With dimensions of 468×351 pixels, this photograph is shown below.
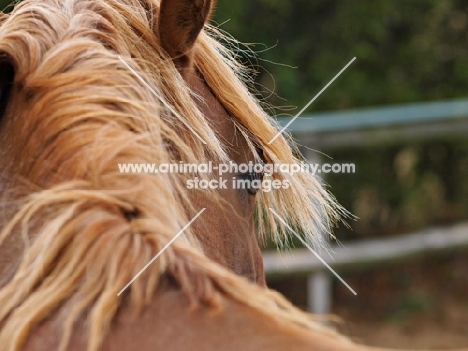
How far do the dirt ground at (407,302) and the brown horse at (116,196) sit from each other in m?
4.23

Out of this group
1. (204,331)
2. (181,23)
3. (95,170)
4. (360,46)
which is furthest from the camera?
(360,46)

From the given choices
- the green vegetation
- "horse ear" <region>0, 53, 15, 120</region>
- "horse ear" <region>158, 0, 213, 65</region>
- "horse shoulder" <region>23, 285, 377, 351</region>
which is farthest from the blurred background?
"horse shoulder" <region>23, 285, 377, 351</region>

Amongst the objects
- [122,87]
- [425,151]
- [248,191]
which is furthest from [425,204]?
[122,87]

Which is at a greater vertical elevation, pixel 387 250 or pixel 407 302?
pixel 387 250

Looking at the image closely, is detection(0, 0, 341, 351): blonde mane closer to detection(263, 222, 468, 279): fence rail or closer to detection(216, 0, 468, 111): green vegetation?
detection(263, 222, 468, 279): fence rail

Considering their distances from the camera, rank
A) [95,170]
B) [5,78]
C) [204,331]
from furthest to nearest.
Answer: [5,78] → [95,170] → [204,331]

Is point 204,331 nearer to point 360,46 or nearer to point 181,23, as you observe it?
point 181,23

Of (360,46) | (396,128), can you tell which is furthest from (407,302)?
(360,46)

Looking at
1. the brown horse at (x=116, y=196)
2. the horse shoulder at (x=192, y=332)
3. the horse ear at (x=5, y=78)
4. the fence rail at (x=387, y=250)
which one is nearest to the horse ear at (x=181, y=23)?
the brown horse at (x=116, y=196)

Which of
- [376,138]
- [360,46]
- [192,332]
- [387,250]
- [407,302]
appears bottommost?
[407,302]

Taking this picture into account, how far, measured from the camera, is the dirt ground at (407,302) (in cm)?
563

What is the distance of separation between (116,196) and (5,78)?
403 mm

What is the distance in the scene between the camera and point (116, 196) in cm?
96

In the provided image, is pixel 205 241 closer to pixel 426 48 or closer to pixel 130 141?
pixel 130 141
